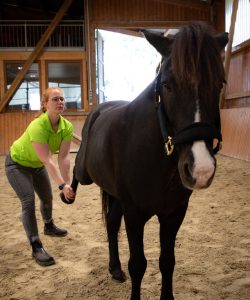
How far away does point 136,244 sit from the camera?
1.88m

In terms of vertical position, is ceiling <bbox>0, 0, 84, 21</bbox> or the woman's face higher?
ceiling <bbox>0, 0, 84, 21</bbox>

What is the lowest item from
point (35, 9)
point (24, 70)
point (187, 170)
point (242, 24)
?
point (187, 170)

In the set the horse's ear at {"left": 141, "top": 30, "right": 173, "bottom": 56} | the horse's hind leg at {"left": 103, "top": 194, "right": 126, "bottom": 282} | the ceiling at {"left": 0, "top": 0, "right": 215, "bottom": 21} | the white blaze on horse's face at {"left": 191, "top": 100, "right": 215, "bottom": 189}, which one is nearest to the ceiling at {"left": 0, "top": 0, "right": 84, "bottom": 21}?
the ceiling at {"left": 0, "top": 0, "right": 215, "bottom": 21}

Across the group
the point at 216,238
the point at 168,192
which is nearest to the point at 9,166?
the point at 168,192

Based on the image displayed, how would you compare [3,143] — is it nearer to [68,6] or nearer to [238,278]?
[68,6]

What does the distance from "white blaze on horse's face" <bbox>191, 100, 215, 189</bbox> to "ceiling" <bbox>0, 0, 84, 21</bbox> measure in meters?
11.9

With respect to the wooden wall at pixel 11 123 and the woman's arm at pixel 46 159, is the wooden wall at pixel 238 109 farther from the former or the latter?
the woman's arm at pixel 46 159

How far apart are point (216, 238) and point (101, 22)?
9575 millimetres

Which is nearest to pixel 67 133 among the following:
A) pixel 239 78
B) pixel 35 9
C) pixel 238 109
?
pixel 238 109

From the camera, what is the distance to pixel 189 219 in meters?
3.61

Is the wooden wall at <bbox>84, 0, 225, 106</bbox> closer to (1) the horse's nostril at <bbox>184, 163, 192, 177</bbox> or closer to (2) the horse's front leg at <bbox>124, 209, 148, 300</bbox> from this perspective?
(2) the horse's front leg at <bbox>124, 209, 148, 300</bbox>

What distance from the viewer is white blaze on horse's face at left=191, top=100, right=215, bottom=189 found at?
1.24 meters

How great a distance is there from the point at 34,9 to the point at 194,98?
12956 millimetres

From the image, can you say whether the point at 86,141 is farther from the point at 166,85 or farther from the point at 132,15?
the point at 132,15
